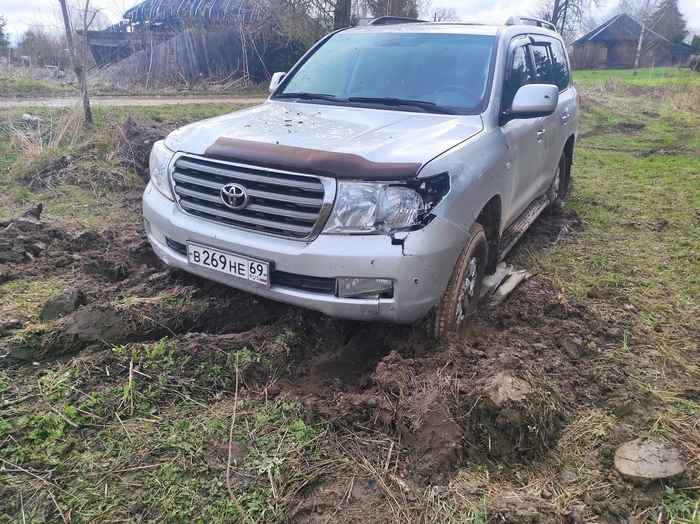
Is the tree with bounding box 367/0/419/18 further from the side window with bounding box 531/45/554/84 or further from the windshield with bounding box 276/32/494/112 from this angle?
the windshield with bounding box 276/32/494/112

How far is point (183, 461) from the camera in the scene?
6.88ft

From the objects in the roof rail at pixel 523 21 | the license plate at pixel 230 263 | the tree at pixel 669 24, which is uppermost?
the tree at pixel 669 24

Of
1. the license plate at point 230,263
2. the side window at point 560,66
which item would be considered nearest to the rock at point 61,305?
the license plate at point 230,263

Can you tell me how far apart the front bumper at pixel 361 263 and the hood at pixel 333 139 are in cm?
33

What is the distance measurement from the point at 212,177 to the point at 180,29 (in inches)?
705

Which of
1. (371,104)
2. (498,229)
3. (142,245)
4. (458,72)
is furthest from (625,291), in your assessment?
(142,245)

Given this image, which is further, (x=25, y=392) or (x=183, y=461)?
(x=25, y=392)

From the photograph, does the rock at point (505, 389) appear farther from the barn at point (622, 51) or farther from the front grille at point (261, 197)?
the barn at point (622, 51)

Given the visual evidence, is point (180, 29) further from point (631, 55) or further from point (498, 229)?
point (631, 55)

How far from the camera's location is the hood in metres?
2.45

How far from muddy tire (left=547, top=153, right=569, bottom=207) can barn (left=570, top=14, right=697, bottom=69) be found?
46.1 meters

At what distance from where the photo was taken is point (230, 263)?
2664mm

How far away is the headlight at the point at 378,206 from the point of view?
7.98 ft

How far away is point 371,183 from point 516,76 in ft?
6.52
